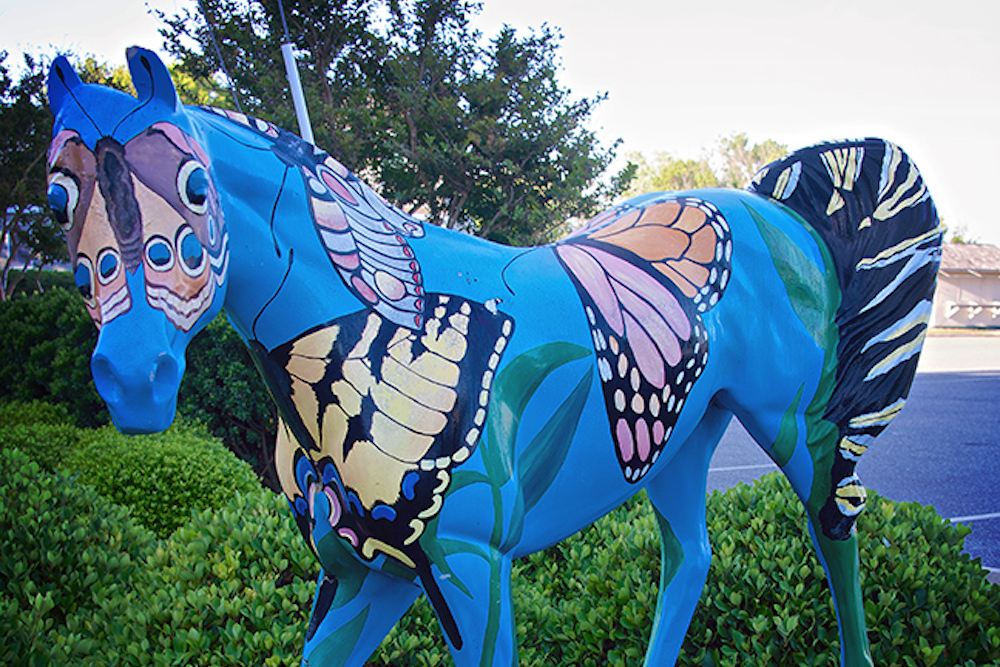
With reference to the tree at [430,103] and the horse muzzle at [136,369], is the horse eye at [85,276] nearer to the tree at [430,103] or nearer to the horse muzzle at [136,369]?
the horse muzzle at [136,369]

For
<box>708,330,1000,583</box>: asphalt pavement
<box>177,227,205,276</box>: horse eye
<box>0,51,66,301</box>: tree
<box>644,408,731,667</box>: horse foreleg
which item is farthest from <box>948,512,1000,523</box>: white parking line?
<box>0,51,66,301</box>: tree

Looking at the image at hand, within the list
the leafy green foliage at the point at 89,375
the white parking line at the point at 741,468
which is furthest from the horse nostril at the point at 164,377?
the white parking line at the point at 741,468

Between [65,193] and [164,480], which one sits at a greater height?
[65,193]

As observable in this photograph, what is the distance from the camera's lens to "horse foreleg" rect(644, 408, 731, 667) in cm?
217

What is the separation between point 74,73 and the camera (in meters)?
1.06

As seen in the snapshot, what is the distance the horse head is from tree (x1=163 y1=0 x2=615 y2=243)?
232 inches

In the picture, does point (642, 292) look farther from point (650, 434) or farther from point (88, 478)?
point (88, 478)

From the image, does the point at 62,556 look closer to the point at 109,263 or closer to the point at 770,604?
the point at 109,263

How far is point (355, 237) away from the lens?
1343mm

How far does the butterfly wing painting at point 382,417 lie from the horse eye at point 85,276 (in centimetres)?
33

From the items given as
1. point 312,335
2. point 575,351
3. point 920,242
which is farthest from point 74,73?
point 920,242

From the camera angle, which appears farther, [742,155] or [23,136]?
[742,155]

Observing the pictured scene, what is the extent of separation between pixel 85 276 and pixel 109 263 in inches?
2.1

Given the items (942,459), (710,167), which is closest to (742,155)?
(710,167)
